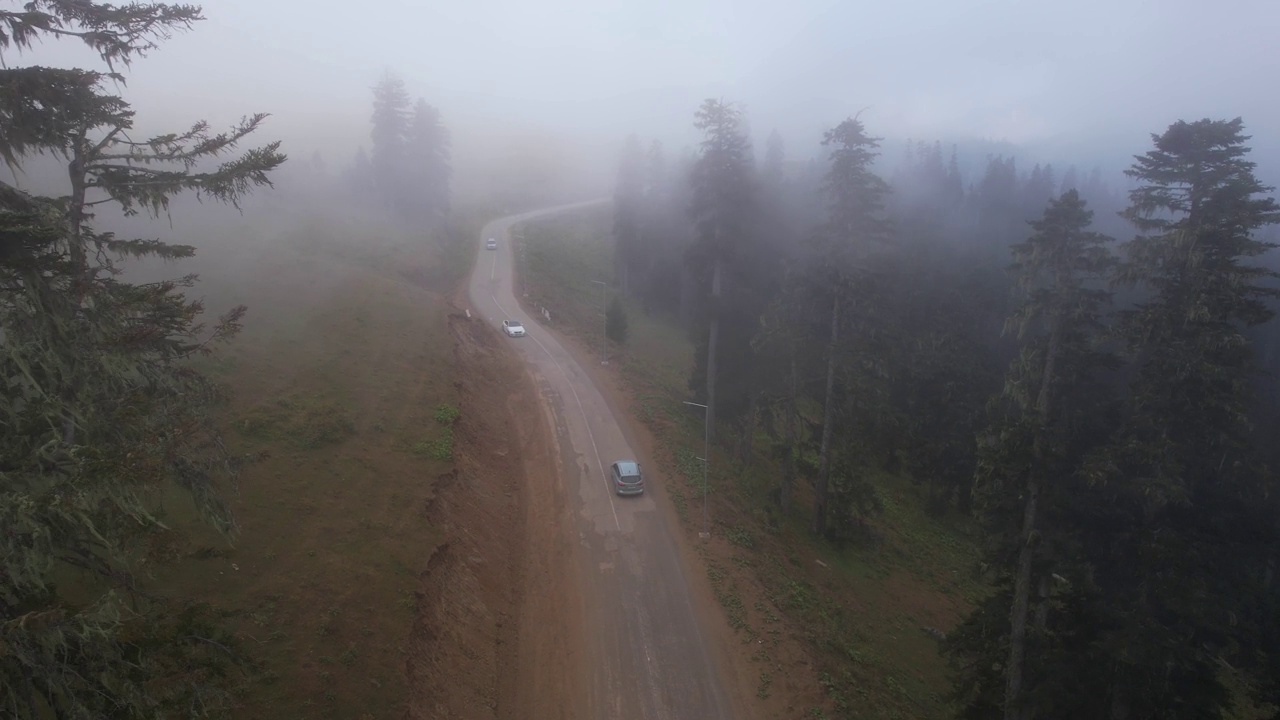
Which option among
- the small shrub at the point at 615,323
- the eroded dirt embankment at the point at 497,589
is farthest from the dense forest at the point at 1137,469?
the small shrub at the point at 615,323

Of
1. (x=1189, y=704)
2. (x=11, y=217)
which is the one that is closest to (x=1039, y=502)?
(x=1189, y=704)

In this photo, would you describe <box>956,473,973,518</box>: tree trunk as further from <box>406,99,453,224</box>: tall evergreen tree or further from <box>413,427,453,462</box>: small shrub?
<box>406,99,453,224</box>: tall evergreen tree

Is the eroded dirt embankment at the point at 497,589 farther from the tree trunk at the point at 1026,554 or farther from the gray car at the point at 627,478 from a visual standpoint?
the tree trunk at the point at 1026,554

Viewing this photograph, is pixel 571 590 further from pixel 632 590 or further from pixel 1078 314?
pixel 1078 314

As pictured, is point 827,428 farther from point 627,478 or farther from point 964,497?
point 964,497

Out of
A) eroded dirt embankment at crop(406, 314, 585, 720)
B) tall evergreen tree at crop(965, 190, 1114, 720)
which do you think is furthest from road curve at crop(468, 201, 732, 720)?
tall evergreen tree at crop(965, 190, 1114, 720)
